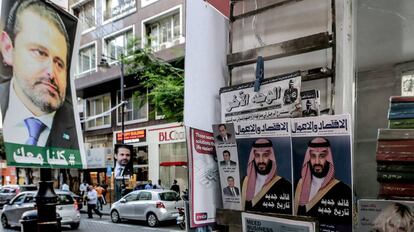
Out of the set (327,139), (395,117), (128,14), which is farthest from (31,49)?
(128,14)

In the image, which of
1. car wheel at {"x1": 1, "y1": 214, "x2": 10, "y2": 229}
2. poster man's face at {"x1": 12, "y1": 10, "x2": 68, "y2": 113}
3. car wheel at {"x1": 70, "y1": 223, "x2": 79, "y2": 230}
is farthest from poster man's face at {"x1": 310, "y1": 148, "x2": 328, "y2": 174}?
car wheel at {"x1": 1, "y1": 214, "x2": 10, "y2": 229}

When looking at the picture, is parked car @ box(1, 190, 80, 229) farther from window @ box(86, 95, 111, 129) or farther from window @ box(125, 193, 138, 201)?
window @ box(86, 95, 111, 129)

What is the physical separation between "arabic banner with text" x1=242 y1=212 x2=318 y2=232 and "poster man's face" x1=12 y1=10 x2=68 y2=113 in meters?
1.90

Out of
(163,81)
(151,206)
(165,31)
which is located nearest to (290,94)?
(163,81)

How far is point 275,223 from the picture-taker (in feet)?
6.83

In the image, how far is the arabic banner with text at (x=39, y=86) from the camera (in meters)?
3.05

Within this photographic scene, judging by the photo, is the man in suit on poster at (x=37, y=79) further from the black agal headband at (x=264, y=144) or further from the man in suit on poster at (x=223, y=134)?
the black agal headband at (x=264, y=144)

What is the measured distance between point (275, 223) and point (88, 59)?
33.3 m

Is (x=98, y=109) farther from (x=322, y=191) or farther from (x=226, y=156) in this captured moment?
(x=322, y=191)

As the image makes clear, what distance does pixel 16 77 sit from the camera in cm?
311

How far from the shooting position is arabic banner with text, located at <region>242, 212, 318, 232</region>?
194 cm

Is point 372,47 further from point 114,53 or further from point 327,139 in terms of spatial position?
point 114,53

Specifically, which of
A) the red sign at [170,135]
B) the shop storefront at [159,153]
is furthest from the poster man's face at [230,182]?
the red sign at [170,135]

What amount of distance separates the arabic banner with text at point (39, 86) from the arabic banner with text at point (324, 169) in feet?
6.42
